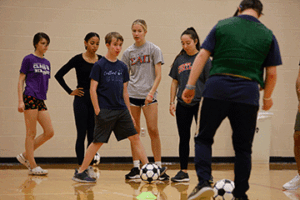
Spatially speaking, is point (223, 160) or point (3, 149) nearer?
point (3, 149)

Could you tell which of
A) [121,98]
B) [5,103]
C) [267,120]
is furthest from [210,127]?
[5,103]

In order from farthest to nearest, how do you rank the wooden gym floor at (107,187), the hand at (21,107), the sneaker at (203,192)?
1. the hand at (21,107)
2. the wooden gym floor at (107,187)
3. the sneaker at (203,192)

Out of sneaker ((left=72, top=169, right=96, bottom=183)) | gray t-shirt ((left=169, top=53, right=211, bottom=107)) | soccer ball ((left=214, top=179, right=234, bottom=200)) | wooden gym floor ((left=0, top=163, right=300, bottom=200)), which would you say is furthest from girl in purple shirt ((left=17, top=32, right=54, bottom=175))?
soccer ball ((left=214, top=179, right=234, bottom=200))

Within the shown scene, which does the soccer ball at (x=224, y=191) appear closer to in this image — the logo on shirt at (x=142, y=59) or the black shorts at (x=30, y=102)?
the logo on shirt at (x=142, y=59)

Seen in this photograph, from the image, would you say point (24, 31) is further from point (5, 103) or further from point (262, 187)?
point (262, 187)

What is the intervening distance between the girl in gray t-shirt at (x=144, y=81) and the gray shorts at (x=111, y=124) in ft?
1.34

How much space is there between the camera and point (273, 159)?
20.7 ft

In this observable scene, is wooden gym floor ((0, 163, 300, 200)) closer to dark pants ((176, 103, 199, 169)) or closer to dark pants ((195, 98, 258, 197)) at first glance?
dark pants ((176, 103, 199, 169))

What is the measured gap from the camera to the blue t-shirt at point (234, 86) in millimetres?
2291

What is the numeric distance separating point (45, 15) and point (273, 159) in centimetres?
484

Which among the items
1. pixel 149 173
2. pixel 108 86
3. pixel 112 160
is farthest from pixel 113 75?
pixel 112 160

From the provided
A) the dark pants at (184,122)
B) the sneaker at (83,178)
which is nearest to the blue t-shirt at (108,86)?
the dark pants at (184,122)

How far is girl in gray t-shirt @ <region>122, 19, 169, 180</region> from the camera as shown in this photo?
4.02 metres

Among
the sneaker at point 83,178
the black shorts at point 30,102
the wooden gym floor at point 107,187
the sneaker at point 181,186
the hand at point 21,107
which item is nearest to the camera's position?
the wooden gym floor at point 107,187
